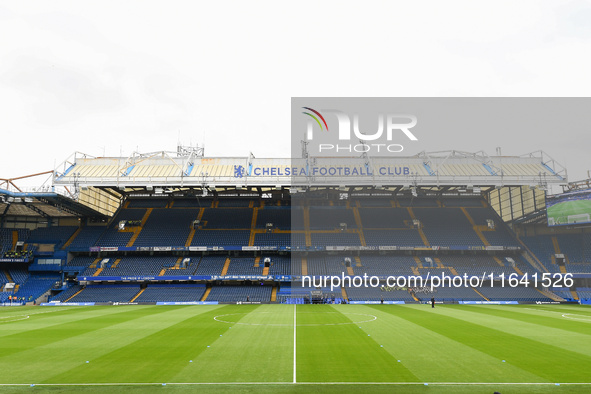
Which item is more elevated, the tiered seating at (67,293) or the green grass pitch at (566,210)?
the green grass pitch at (566,210)

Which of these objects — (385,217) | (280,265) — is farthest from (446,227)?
(280,265)

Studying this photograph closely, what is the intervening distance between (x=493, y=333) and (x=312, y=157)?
3919 cm

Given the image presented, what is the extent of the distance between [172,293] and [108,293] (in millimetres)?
8180

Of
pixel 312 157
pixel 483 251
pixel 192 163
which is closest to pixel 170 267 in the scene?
pixel 192 163

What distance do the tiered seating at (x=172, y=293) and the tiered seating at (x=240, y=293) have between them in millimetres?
1833

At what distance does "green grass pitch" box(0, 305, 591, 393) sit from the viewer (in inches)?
453

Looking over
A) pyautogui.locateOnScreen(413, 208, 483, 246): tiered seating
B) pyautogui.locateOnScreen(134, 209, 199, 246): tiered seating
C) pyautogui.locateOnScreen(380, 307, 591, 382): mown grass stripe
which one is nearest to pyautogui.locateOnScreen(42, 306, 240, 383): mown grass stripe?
pyautogui.locateOnScreen(380, 307, 591, 382): mown grass stripe

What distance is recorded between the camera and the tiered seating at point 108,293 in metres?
51.0

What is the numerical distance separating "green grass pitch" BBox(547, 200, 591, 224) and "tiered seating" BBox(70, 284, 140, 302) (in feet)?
176

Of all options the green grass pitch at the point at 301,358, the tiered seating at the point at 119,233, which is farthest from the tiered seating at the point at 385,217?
the green grass pitch at the point at 301,358

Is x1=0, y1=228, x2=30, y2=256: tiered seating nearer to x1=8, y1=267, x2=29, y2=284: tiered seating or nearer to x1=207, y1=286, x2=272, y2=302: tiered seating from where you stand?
x1=8, y1=267, x2=29, y2=284: tiered seating

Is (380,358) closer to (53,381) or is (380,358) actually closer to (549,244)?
(53,381)

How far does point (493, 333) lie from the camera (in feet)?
68.8

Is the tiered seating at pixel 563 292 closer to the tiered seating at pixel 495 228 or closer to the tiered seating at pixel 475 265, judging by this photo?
the tiered seating at pixel 475 265
